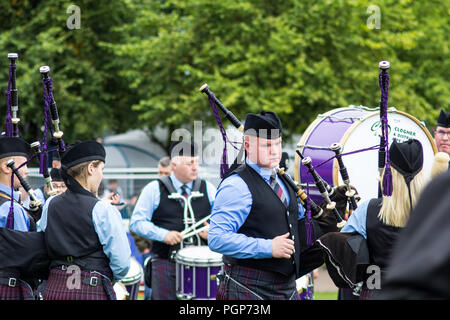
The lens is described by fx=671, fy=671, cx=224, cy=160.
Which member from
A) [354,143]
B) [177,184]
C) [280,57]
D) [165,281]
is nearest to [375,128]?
[354,143]

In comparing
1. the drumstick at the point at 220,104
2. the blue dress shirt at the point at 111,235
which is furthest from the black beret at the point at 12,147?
the drumstick at the point at 220,104

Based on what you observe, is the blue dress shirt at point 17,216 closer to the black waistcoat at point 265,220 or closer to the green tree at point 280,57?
the black waistcoat at point 265,220

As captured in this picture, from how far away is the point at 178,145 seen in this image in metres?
6.40

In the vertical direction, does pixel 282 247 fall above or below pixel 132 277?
above

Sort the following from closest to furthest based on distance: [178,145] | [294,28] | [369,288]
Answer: [369,288] → [178,145] → [294,28]

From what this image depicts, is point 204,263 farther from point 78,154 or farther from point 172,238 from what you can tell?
point 78,154

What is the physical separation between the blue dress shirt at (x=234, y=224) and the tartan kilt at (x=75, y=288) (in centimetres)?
70

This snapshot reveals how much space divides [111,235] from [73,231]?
210mm

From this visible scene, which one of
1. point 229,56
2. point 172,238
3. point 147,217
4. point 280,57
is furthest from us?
point 229,56

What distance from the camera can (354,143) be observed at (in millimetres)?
5426

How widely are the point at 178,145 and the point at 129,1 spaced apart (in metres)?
9.22

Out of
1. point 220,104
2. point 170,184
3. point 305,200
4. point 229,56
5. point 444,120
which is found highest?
point 229,56
